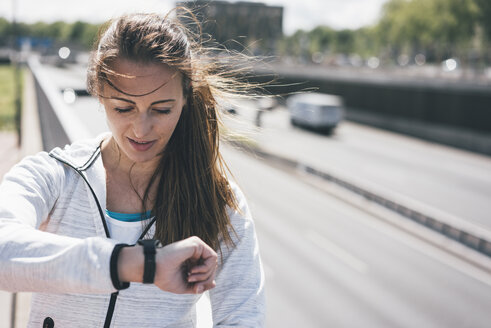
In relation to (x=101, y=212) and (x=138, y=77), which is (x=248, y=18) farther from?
(x=101, y=212)

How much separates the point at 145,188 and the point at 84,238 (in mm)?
317

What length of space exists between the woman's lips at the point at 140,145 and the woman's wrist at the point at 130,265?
1.97 ft

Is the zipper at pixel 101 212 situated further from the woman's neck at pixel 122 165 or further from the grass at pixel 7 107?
the grass at pixel 7 107

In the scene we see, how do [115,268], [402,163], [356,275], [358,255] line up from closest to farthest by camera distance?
[115,268] < [356,275] < [358,255] < [402,163]

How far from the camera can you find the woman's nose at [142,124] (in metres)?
1.54

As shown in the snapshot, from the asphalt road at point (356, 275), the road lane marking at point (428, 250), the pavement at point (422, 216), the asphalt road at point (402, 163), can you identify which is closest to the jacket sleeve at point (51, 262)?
the pavement at point (422, 216)

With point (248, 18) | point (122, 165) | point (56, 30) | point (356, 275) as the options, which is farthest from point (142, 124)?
point (56, 30)

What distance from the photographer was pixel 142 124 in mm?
1543

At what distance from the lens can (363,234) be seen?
44.0ft

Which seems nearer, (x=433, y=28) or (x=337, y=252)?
(x=337, y=252)

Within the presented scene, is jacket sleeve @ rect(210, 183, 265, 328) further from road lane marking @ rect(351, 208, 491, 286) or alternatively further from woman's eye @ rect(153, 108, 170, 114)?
road lane marking @ rect(351, 208, 491, 286)

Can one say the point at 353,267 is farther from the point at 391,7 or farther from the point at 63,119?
the point at 391,7

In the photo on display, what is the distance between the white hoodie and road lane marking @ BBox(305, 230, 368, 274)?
1005 cm

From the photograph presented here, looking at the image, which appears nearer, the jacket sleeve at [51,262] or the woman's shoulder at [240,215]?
the jacket sleeve at [51,262]
